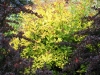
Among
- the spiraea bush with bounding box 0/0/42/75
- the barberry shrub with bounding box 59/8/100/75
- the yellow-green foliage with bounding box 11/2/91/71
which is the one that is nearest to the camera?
the spiraea bush with bounding box 0/0/42/75

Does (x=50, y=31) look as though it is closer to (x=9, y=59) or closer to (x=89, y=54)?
(x=89, y=54)

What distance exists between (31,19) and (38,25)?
20 cm

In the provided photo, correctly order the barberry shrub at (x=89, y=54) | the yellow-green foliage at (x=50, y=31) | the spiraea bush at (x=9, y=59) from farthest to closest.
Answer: the yellow-green foliage at (x=50, y=31), the barberry shrub at (x=89, y=54), the spiraea bush at (x=9, y=59)

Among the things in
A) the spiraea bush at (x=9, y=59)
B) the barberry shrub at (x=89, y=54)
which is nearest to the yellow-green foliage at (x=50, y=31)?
the barberry shrub at (x=89, y=54)

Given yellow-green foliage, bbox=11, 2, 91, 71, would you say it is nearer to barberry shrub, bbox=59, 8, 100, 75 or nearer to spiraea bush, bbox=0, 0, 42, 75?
barberry shrub, bbox=59, 8, 100, 75

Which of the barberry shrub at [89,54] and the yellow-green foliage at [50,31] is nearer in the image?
the barberry shrub at [89,54]

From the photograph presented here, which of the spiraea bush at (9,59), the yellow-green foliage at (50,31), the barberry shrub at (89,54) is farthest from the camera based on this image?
the yellow-green foliage at (50,31)

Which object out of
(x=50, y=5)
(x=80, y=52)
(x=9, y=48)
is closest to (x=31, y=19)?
(x=50, y=5)

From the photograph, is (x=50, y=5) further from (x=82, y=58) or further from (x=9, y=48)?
(x=9, y=48)

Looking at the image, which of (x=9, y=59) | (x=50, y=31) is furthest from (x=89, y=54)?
(x=50, y=31)

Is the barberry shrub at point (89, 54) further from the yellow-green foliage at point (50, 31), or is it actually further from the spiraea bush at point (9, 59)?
the yellow-green foliage at point (50, 31)

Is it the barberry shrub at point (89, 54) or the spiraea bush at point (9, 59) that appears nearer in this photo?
the spiraea bush at point (9, 59)

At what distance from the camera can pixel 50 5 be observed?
6105mm

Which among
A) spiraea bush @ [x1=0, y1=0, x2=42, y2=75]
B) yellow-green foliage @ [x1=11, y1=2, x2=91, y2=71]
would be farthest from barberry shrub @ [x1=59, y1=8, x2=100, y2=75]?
yellow-green foliage @ [x1=11, y1=2, x2=91, y2=71]
